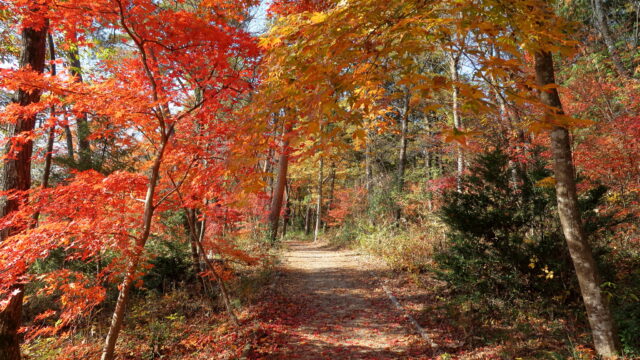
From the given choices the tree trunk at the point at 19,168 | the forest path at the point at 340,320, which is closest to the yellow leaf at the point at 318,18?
the forest path at the point at 340,320

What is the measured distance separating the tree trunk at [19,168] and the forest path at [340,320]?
13.8ft

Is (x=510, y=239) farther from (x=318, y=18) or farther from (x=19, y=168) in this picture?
(x=19, y=168)

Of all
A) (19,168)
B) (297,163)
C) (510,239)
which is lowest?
(510,239)

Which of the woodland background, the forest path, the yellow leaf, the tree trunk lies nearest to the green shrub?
the woodland background

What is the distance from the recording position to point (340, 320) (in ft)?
20.4

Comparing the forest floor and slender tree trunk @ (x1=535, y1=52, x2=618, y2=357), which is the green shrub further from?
slender tree trunk @ (x1=535, y1=52, x2=618, y2=357)

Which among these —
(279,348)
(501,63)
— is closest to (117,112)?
(279,348)

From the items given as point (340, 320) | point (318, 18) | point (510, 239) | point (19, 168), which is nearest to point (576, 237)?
point (510, 239)

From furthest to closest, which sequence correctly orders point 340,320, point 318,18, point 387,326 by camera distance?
1. point 340,320
2. point 387,326
3. point 318,18

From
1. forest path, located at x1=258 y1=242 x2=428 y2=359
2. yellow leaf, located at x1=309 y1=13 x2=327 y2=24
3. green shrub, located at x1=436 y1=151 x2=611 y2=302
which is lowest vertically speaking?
forest path, located at x1=258 y1=242 x2=428 y2=359

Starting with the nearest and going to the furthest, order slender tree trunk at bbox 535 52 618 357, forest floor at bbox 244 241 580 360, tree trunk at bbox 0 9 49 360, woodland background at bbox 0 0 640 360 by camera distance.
→ woodland background at bbox 0 0 640 360
slender tree trunk at bbox 535 52 618 357
forest floor at bbox 244 241 580 360
tree trunk at bbox 0 9 49 360

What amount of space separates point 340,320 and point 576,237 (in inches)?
174

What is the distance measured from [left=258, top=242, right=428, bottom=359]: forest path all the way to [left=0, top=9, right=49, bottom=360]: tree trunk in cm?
422

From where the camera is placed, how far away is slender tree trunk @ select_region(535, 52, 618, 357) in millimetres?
3352
